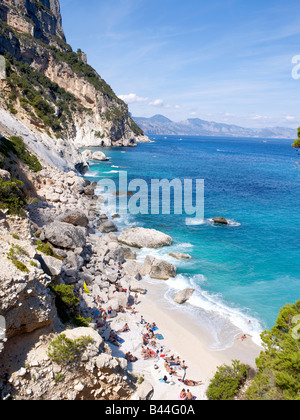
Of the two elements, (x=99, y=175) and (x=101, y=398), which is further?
(x=99, y=175)

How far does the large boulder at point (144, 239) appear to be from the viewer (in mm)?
29000

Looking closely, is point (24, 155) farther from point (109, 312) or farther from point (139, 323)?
point (139, 323)

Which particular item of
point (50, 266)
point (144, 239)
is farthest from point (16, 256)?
point (144, 239)

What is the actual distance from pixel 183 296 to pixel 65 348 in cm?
1234

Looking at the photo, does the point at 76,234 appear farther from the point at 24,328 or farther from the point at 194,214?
the point at 194,214

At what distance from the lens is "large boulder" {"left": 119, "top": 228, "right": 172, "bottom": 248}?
29.0 meters

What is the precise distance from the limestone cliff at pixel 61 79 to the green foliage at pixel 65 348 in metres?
43.4

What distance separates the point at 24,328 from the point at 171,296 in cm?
1323

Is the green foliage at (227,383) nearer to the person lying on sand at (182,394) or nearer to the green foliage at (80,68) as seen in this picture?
the person lying on sand at (182,394)

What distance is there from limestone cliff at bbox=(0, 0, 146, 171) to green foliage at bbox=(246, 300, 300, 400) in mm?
45426

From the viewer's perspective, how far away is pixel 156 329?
17.3 metres

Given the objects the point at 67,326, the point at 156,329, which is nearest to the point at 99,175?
the point at 156,329

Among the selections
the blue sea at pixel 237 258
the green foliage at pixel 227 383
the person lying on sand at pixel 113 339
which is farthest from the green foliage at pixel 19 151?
the green foliage at pixel 227 383

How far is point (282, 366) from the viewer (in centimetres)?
962
